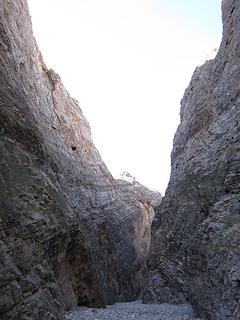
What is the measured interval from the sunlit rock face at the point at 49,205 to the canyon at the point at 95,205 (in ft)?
0.16

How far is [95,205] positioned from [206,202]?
27.6 feet

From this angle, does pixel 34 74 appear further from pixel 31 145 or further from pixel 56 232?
pixel 56 232

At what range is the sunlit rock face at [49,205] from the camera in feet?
28.8

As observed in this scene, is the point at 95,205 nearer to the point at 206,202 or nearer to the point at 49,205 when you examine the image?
the point at 206,202

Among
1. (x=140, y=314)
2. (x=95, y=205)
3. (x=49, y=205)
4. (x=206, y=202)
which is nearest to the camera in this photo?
(x=49, y=205)

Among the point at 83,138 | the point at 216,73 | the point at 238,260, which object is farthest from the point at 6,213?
the point at 83,138

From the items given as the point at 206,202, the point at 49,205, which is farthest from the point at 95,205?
the point at 49,205

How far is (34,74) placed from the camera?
18656 mm

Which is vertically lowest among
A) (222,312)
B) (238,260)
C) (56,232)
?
(222,312)

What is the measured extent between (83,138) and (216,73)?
10696 millimetres

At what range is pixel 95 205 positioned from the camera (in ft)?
71.0

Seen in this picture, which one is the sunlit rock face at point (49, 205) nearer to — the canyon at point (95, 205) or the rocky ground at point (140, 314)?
the canyon at point (95, 205)

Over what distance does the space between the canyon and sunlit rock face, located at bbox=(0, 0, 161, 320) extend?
0.16 ft

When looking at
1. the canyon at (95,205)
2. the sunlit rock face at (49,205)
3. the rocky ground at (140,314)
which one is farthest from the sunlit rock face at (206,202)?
the sunlit rock face at (49,205)
